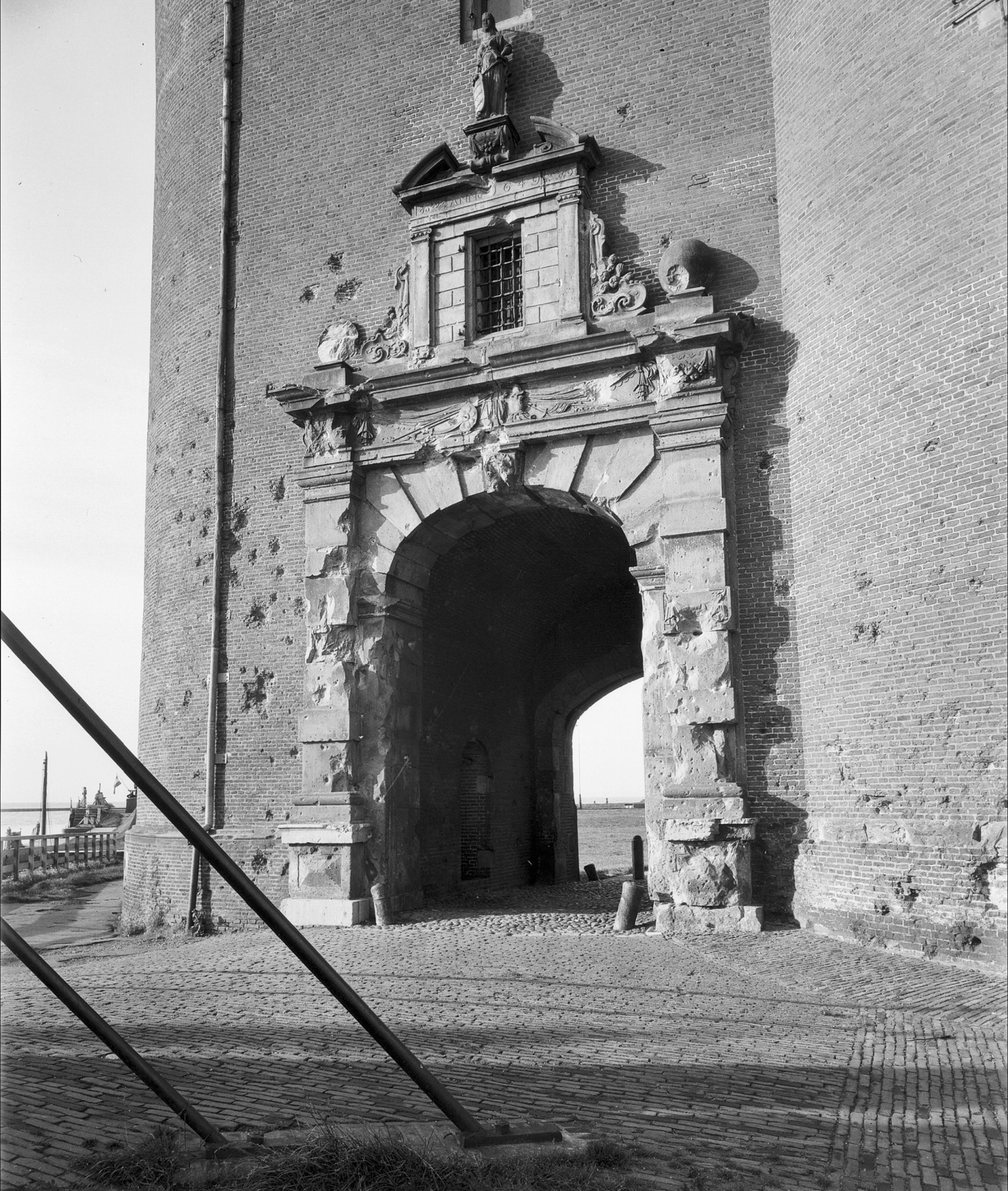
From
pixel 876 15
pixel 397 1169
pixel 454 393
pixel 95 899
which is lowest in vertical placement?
pixel 95 899

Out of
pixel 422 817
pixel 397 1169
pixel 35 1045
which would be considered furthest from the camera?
pixel 422 817

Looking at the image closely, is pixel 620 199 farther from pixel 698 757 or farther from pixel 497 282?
pixel 698 757

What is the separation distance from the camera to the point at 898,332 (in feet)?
34.2

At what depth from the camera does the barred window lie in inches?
539

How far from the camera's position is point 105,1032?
144 inches

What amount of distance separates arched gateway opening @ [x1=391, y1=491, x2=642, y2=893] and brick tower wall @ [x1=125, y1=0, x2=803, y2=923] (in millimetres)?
2087

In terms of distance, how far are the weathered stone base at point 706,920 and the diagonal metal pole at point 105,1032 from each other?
7.62 m

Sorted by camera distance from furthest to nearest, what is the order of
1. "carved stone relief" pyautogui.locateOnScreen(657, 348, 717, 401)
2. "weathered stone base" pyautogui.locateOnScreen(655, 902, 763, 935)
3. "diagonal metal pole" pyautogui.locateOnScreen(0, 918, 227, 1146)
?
"carved stone relief" pyautogui.locateOnScreen(657, 348, 717, 401) → "weathered stone base" pyautogui.locateOnScreen(655, 902, 763, 935) → "diagonal metal pole" pyautogui.locateOnScreen(0, 918, 227, 1146)

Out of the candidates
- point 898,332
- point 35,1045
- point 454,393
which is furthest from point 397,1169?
point 454,393

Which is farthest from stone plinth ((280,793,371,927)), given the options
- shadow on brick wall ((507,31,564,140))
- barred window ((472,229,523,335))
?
shadow on brick wall ((507,31,564,140))

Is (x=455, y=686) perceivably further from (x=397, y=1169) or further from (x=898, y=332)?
(x=397, y=1169)

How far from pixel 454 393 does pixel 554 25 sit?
513 centimetres

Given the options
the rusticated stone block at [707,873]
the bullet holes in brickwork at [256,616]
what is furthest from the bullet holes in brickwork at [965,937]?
the bullet holes in brickwork at [256,616]

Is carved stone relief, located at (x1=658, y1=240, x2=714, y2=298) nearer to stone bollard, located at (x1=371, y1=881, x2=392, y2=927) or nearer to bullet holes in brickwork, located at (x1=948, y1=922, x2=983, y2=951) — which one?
bullet holes in brickwork, located at (x1=948, y1=922, x2=983, y2=951)
